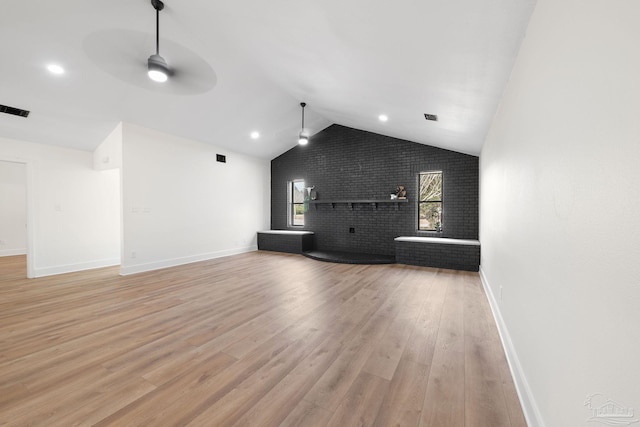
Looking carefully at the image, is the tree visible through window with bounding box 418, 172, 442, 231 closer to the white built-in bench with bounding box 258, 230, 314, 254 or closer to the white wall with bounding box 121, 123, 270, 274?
the white built-in bench with bounding box 258, 230, 314, 254

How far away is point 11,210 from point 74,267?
4.23 meters

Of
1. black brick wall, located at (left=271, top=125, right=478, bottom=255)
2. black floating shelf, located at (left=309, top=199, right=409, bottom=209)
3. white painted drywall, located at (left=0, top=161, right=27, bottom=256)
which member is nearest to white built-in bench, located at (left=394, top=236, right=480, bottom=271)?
black brick wall, located at (left=271, top=125, right=478, bottom=255)

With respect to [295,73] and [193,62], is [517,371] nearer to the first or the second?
[295,73]

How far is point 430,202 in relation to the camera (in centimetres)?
582

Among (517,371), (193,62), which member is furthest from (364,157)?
(517,371)

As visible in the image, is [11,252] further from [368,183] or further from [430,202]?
[430,202]

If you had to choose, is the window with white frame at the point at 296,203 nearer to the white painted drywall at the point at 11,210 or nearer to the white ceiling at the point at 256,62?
the white ceiling at the point at 256,62

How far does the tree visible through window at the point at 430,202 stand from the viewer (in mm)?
5723

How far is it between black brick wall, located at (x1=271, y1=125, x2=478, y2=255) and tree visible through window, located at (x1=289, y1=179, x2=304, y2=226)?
183 mm

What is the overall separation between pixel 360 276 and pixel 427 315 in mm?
1761

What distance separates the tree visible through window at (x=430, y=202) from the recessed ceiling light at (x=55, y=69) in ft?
20.9

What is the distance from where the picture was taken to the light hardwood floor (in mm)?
1459

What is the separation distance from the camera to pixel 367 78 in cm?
306

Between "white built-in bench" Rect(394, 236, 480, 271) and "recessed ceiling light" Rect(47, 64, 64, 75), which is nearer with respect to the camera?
"recessed ceiling light" Rect(47, 64, 64, 75)
